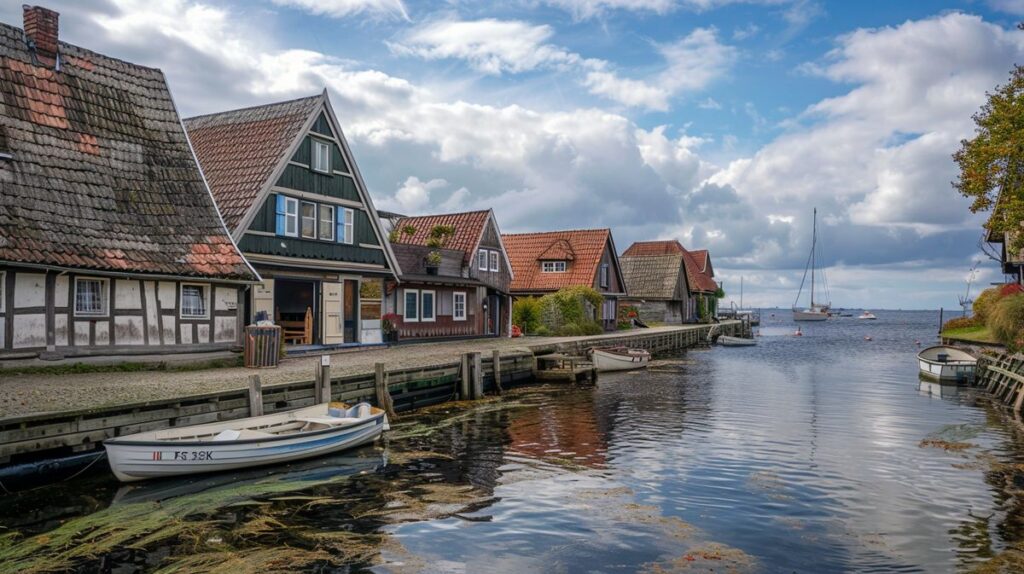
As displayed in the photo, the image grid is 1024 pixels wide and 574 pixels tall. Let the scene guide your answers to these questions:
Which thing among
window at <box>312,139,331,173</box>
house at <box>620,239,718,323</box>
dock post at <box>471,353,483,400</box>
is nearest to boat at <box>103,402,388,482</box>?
dock post at <box>471,353,483,400</box>

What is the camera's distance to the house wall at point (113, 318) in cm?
1845

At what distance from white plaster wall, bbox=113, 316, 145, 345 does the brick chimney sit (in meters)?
8.93

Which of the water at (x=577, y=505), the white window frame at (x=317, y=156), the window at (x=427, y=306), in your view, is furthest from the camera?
the window at (x=427, y=306)

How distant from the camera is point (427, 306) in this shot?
3688 centimetres

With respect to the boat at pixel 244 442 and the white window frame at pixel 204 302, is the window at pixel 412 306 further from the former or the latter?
the boat at pixel 244 442

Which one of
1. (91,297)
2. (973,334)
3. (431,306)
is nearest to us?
(91,297)

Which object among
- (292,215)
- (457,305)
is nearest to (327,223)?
(292,215)

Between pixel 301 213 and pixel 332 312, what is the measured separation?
4.25 metres

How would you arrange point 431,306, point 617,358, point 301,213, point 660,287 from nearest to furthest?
1. point 301,213
2. point 617,358
3. point 431,306
4. point 660,287

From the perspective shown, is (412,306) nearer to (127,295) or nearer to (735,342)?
(127,295)

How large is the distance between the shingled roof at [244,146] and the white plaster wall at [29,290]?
23.5ft

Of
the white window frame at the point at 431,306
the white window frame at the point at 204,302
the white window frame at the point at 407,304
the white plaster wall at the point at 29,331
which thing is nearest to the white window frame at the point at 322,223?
the white window frame at the point at 407,304

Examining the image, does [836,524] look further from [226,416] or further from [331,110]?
[331,110]

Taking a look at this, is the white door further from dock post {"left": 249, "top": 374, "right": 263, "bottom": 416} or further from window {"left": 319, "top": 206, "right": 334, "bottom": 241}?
dock post {"left": 249, "top": 374, "right": 263, "bottom": 416}
